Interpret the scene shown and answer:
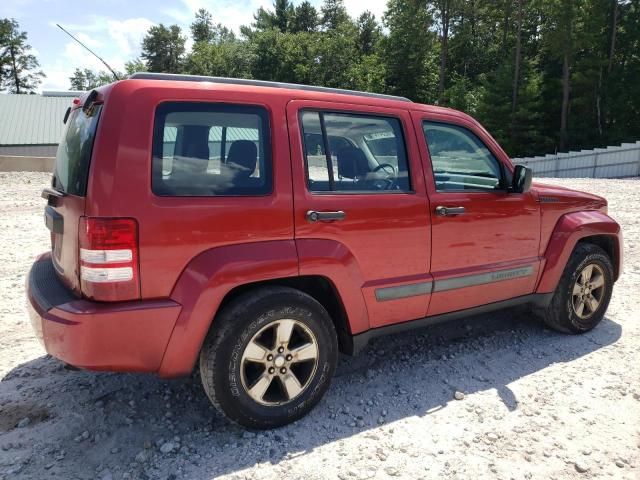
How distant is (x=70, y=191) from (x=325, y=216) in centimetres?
139

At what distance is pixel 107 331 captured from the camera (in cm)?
236

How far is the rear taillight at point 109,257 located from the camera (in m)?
2.33

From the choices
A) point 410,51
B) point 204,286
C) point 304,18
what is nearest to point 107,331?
point 204,286

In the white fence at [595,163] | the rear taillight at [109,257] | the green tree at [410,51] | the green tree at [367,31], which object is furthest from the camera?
the green tree at [367,31]

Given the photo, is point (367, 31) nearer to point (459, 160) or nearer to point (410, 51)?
point (410, 51)

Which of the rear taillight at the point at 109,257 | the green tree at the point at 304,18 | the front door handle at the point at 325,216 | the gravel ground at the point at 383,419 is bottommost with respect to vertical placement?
the gravel ground at the point at 383,419

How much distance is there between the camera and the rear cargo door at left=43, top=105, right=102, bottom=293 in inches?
97.3

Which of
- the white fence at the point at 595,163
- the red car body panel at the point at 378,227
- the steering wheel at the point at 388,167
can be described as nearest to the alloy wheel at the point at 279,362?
the red car body panel at the point at 378,227

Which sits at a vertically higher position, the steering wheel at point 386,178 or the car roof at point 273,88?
the car roof at point 273,88

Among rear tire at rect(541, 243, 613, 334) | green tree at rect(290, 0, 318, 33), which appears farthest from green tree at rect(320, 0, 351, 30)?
rear tire at rect(541, 243, 613, 334)

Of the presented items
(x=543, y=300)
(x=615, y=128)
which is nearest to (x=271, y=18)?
(x=615, y=128)

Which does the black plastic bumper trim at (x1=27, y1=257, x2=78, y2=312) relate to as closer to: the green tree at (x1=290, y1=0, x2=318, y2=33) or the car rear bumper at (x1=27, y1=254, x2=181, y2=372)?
the car rear bumper at (x1=27, y1=254, x2=181, y2=372)

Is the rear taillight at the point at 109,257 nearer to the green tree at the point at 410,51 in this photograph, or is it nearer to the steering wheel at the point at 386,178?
the steering wheel at the point at 386,178

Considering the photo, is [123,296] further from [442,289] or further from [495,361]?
[495,361]
